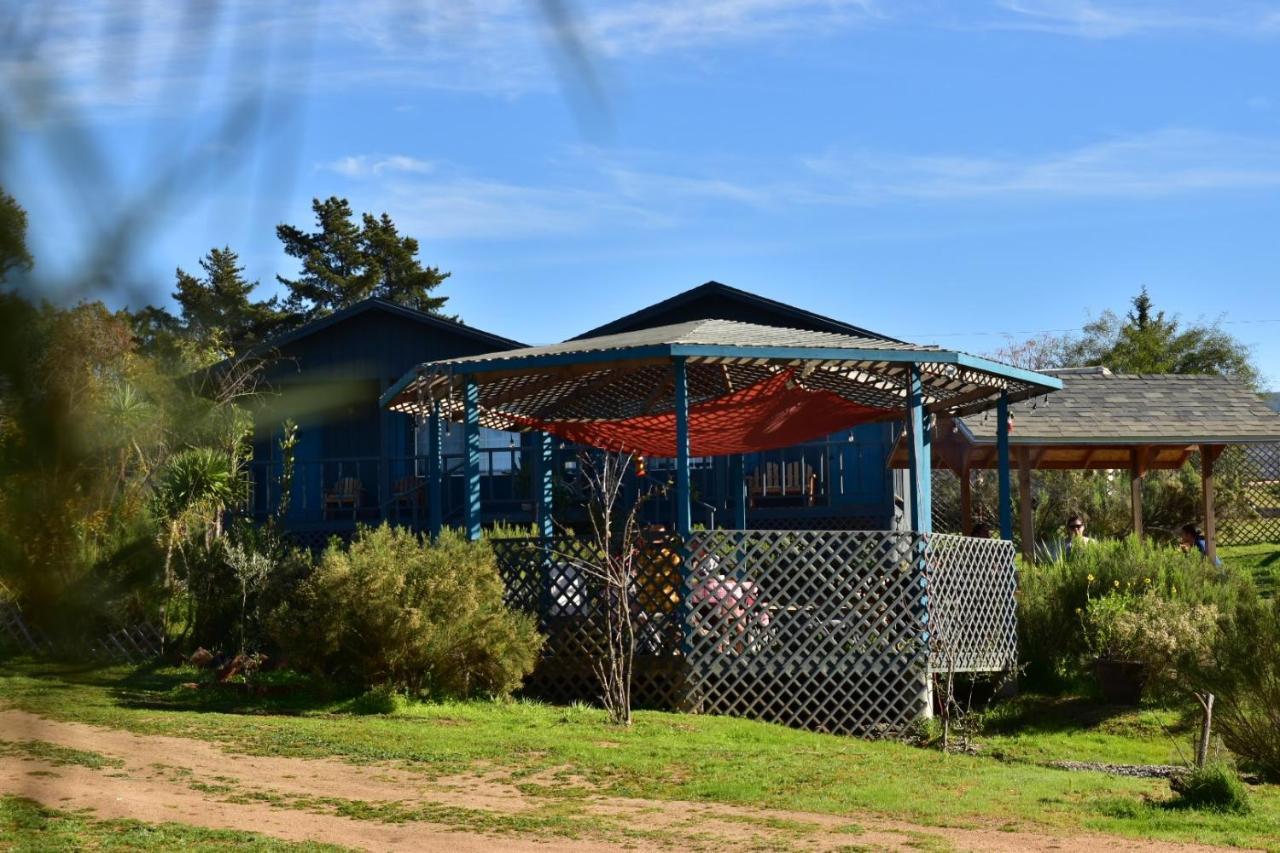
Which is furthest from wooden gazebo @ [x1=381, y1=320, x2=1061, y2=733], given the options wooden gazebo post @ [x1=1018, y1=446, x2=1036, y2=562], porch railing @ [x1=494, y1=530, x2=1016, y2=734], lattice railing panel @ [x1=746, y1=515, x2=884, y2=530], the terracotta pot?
lattice railing panel @ [x1=746, y1=515, x2=884, y2=530]

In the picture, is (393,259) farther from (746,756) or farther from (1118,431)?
(1118,431)

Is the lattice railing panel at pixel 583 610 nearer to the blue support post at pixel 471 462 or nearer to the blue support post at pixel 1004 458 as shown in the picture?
the blue support post at pixel 471 462

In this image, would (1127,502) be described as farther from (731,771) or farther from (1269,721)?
(731,771)

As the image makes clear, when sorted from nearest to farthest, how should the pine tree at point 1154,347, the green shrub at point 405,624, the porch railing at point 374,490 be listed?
the green shrub at point 405,624 < the porch railing at point 374,490 < the pine tree at point 1154,347

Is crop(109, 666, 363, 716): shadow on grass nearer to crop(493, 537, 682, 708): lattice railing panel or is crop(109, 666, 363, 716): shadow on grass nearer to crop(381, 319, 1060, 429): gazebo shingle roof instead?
crop(493, 537, 682, 708): lattice railing panel

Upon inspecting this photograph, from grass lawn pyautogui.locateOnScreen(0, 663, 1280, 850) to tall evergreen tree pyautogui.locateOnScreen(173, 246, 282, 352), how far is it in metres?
6.31

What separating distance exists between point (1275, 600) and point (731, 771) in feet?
15.2

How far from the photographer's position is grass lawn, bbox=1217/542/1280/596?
925 inches

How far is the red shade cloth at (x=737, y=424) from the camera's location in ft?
51.9

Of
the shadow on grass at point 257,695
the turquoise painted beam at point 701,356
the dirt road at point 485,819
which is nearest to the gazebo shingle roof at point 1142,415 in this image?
the turquoise painted beam at point 701,356

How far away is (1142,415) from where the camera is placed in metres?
23.2

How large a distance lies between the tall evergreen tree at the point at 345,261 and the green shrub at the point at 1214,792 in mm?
8170

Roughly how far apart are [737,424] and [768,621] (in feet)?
13.0

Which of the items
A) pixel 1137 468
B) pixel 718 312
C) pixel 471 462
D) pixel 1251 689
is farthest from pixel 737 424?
pixel 1137 468
